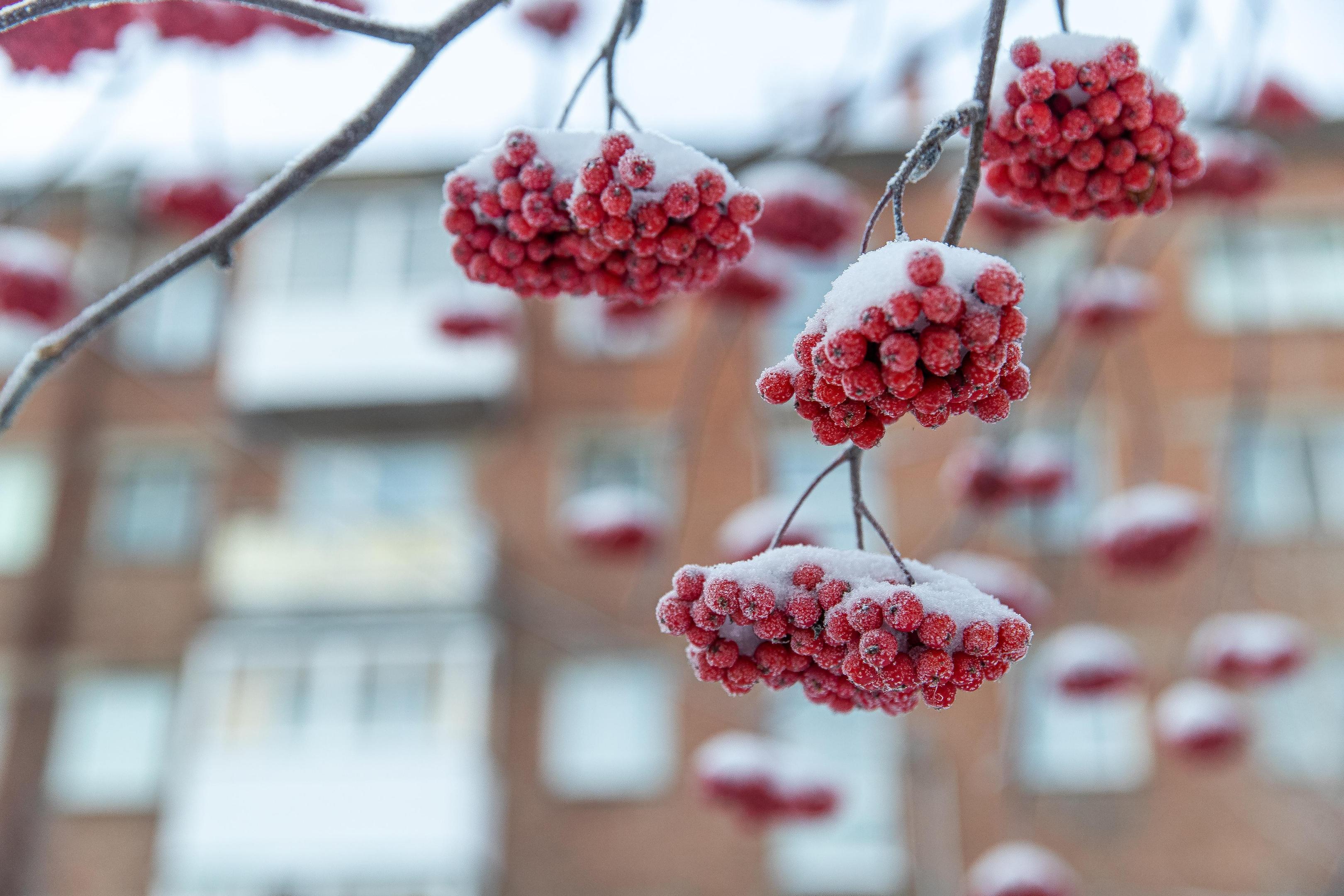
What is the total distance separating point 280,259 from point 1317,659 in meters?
10.7

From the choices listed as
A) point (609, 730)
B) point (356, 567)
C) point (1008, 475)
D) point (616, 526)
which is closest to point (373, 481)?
point (356, 567)

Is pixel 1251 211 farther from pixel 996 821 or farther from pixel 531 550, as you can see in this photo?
pixel 531 550

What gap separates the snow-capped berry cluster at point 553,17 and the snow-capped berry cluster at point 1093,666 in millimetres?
3578

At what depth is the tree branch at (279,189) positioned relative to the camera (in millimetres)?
1268

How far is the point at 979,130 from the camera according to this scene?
1.30 m

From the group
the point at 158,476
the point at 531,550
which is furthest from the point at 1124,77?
the point at 158,476

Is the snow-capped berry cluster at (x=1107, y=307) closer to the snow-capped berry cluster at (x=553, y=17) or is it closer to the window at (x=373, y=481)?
the snow-capped berry cluster at (x=553, y=17)

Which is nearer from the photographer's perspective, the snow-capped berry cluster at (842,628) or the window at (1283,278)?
the snow-capped berry cluster at (842,628)

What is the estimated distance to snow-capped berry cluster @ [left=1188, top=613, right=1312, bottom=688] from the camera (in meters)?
5.22

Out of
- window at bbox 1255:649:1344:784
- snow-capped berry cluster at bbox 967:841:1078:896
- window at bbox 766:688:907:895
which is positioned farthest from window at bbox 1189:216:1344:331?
snow-capped berry cluster at bbox 967:841:1078:896

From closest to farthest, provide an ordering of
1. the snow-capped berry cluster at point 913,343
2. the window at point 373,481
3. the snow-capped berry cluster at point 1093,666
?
the snow-capped berry cluster at point 913,343 → the snow-capped berry cluster at point 1093,666 → the window at point 373,481

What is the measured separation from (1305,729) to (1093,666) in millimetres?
5805

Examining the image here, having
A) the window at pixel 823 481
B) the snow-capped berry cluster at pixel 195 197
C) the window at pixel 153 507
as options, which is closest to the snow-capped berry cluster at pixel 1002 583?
the snow-capped berry cluster at pixel 195 197

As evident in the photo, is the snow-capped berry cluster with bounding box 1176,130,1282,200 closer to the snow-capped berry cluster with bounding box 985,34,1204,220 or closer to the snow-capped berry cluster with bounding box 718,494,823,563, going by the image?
the snow-capped berry cluster with bounding box 718,494,823,563
